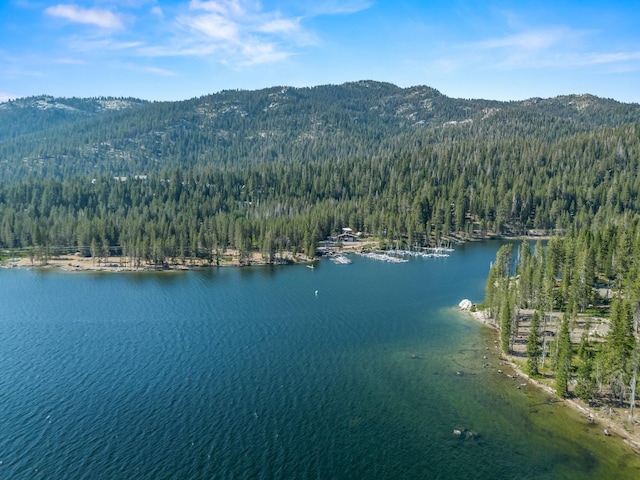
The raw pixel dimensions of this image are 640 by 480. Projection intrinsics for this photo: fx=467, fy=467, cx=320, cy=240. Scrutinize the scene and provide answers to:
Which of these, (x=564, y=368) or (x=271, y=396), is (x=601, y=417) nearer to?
(x=564, y=368)

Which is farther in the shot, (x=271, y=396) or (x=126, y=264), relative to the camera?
(x=126, y=264)

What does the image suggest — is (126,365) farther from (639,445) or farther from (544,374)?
(639,445)

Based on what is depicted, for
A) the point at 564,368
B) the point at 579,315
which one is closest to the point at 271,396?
the point at 564,368

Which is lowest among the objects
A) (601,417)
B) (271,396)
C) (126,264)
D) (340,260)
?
(601,417)

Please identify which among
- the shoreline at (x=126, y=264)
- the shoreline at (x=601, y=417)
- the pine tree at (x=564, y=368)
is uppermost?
the shoreline at (x=126, y=264)

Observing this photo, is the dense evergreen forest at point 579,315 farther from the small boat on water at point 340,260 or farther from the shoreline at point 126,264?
the shoreline at point 126,264

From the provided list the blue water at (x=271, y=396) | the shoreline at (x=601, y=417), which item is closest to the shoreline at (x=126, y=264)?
the blue water at (x=271, y=396)

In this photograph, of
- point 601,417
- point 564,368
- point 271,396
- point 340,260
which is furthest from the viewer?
point 340,260

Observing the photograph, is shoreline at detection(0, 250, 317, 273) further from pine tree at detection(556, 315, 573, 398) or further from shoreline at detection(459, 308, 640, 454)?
pine tree at detection(556, 315, 573, 398)

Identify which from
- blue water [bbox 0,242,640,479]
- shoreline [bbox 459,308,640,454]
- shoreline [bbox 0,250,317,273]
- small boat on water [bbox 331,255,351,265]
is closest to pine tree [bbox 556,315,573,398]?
shoreline [bbox 459,308,640,454]
